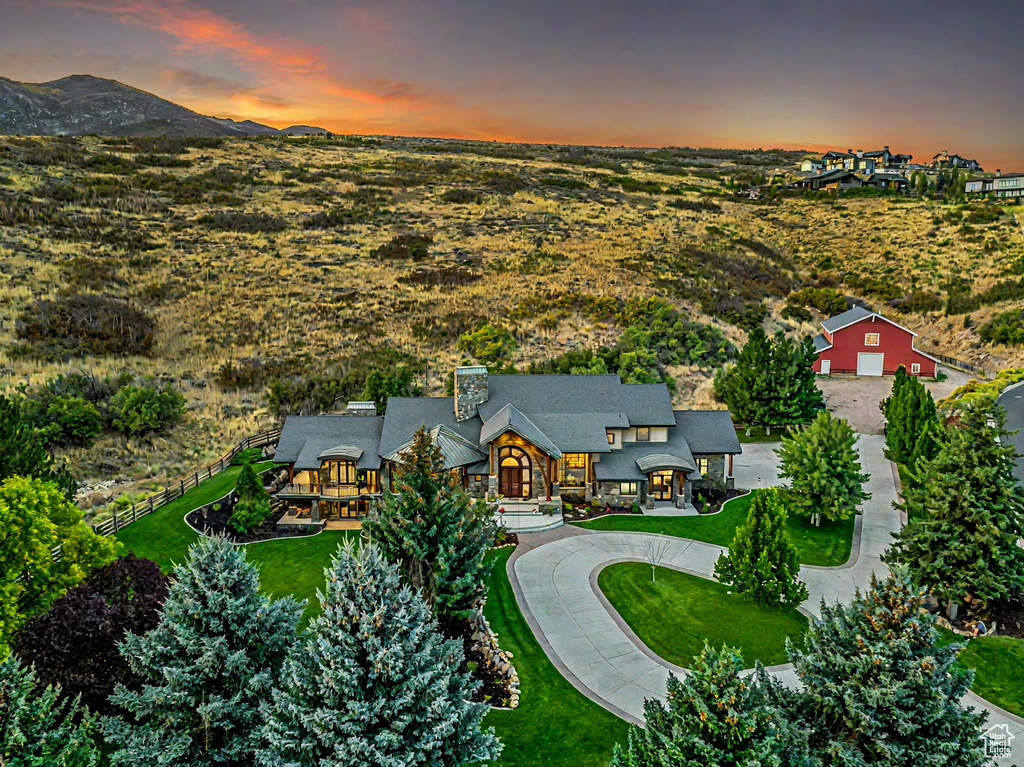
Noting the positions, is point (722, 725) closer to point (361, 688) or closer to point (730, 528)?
point (361, 688)

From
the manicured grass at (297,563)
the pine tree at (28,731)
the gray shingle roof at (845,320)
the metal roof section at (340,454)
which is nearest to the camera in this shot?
the pine tree at (28,731)

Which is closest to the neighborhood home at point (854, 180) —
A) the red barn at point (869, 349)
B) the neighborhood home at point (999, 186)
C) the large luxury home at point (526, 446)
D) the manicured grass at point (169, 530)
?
the neighborhood home at point (999, 186)

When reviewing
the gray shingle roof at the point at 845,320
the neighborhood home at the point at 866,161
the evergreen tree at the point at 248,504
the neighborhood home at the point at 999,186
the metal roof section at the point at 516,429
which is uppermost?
the neighborhood home at the point at 866,161

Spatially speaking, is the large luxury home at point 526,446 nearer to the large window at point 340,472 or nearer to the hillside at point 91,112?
the large window at point 340,472

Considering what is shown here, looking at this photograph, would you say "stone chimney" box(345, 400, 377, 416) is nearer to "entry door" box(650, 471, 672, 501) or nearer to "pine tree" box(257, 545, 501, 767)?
"entry door" box(650, 471, 672, 501)

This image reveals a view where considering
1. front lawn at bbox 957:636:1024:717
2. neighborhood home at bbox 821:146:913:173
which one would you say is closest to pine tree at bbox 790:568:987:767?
front lawn at bbox 957:636:1024:717

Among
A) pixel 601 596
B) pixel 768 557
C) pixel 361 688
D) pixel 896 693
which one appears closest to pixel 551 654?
pixel 601 596
